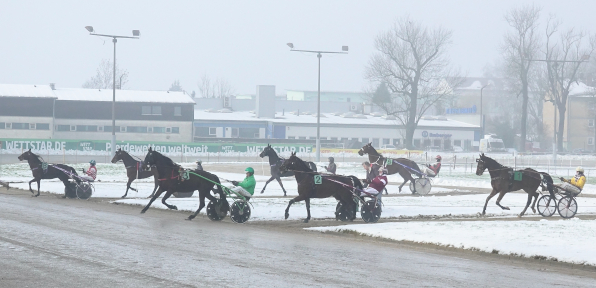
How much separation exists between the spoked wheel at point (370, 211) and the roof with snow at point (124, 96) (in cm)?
6213

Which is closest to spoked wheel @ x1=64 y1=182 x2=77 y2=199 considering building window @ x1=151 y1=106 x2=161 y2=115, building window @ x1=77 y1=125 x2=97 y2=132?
building window @ x1=77 y1=125 x2=97 y2=132

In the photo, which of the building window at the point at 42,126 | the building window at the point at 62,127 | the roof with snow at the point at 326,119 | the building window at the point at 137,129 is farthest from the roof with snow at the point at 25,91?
the roof with snow at the point at 326,119

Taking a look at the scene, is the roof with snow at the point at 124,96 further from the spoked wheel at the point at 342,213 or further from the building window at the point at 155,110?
the spoked wheel at the point at 342,213

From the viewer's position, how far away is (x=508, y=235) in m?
15.4

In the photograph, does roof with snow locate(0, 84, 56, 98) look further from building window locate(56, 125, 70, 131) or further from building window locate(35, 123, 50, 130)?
building window locate(56, 125, 70, 131)

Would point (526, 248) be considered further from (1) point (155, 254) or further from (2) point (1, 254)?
(2) point (1, 254)

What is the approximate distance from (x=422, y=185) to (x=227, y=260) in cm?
1854

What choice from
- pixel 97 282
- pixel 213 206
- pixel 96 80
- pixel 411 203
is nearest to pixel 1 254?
pixel 97 282

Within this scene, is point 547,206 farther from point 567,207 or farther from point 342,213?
point 342,213

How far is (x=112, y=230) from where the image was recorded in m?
15.4

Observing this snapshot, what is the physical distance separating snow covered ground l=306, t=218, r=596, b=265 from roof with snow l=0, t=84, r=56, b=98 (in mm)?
63372

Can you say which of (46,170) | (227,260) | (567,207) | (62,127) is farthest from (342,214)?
(62,127)

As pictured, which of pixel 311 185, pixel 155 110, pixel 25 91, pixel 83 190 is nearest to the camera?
pixel 311 185

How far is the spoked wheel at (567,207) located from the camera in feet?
68.6
